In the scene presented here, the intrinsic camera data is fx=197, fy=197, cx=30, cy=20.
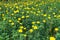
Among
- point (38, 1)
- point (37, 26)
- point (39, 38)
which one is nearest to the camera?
point (39, 38)

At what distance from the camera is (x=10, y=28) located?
4.25 meters

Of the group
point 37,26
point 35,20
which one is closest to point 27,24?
point 35,20

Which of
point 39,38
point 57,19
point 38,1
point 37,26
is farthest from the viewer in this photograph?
point 38,1

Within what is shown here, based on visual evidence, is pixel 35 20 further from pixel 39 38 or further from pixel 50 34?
pixel 39 38

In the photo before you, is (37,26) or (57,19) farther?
(57,19)

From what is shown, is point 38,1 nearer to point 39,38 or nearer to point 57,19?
point 57,19

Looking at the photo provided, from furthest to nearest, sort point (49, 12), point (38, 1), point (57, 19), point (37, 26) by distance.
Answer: point (38, 1)
point (49, 12)
point (57, 19)
point (37, 26)

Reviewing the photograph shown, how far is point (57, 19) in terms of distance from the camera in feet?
14.3

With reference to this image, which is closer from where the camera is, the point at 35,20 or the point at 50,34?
the point at 50,34

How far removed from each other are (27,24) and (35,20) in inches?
8.5

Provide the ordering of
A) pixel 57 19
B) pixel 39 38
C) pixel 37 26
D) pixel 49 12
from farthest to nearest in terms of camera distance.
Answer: pixel 49 12
pixel 57 19
pixel 37 26
pixel 39 38

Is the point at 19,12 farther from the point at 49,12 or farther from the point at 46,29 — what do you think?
the point at 46,29

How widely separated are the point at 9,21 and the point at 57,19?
1077 millimetres

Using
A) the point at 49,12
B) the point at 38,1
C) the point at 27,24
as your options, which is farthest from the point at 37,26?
the point at 38,1
